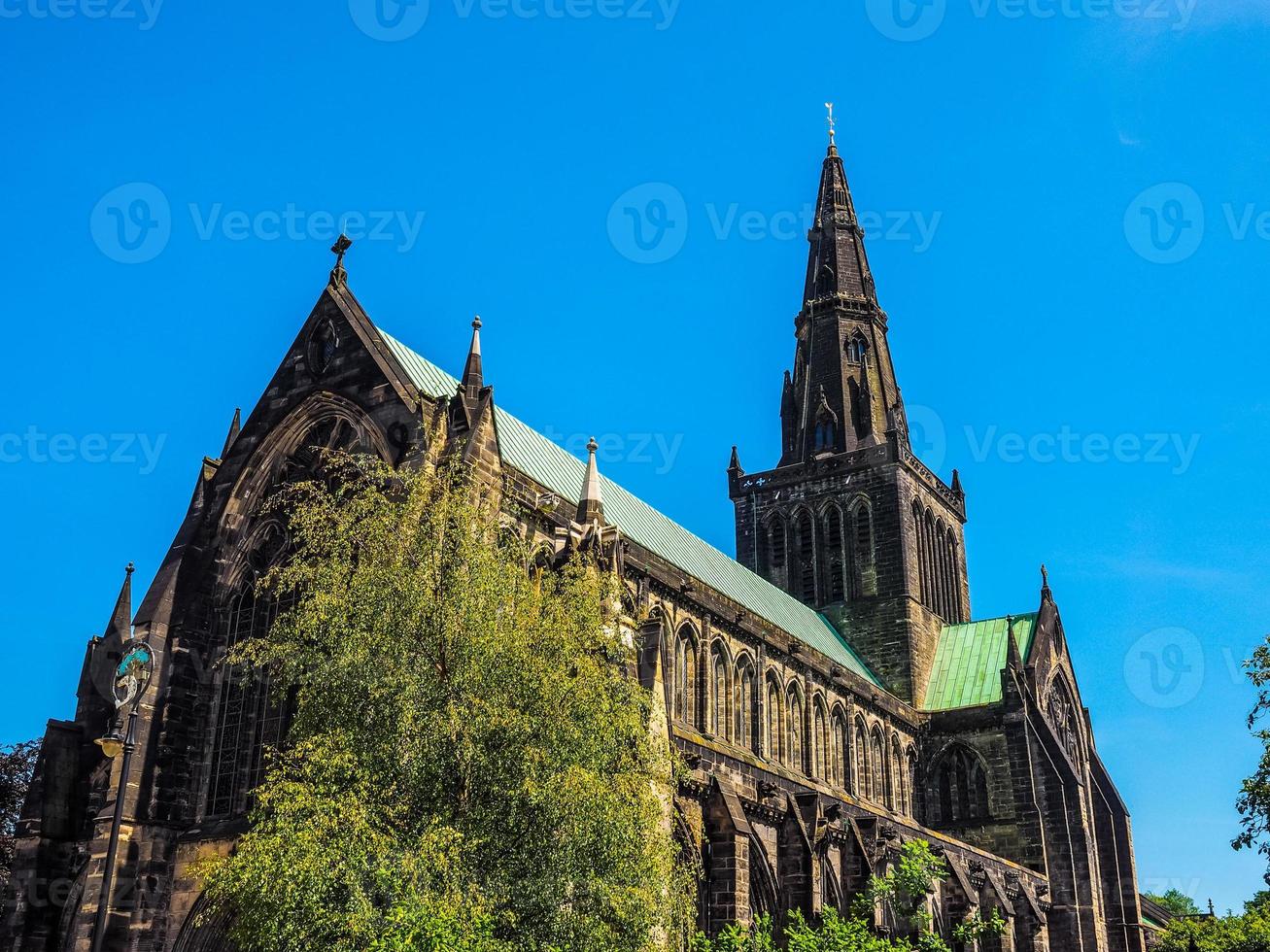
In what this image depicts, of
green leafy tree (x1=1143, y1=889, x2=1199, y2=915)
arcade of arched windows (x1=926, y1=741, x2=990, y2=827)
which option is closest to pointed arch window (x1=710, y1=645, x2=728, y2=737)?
arcade of arched windows (x1=926, y1=741, x2=990, y2=827)

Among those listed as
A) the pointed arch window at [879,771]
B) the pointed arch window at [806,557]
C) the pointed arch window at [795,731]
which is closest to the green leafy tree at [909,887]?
the pointed arch window at [795,731]

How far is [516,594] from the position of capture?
76.9 ft

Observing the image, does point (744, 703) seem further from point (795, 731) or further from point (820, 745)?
point (820, 745)

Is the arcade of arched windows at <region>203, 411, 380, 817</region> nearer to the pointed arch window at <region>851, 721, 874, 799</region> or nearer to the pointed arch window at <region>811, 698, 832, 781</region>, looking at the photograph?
the pointed arch window at <region>811, 698, 832, 781</region>

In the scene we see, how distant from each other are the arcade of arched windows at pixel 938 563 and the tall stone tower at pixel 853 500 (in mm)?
99

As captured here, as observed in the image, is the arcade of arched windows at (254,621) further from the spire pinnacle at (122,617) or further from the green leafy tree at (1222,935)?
the green leafy tree at (1222,935)

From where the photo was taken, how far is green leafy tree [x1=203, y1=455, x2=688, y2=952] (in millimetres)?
19938

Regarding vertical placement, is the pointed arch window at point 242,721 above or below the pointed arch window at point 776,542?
below

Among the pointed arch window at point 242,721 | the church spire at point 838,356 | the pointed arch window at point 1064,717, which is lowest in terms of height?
the pointed arch window at point 242,721

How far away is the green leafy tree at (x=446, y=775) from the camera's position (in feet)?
65.4

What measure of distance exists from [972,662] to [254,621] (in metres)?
37.3

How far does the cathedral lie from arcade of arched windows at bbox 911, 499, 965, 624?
16 centimetres

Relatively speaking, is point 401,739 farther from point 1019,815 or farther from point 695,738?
point 1019,815

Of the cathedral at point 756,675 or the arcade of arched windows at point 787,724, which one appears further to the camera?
the arcade of arched windows at point 787,724
